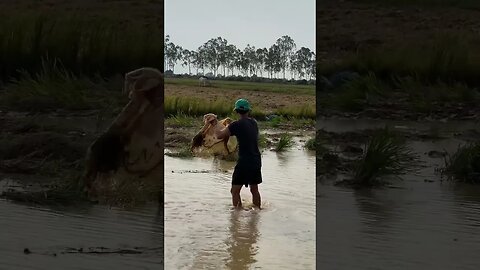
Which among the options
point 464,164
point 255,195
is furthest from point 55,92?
point 464,164

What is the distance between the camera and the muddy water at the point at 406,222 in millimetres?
4473

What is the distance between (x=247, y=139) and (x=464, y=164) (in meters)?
2.18

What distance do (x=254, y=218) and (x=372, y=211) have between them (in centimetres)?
186

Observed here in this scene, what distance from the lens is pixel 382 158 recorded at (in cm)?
469

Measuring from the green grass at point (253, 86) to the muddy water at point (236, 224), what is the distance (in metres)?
8.31

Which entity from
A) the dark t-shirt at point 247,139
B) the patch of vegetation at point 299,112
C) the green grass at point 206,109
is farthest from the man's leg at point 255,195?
the patch of vegetation at point 299,112

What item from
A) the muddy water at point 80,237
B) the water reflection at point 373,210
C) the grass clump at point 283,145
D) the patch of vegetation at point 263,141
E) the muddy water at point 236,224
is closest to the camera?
the muddy water at point 80,237

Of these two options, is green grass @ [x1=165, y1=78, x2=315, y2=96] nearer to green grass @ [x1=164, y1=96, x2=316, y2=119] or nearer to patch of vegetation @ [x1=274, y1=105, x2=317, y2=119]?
patch of vegetation @ [x1=274, y1=105, x2=317, y2=119]

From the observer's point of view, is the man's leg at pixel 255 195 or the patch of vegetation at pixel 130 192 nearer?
the patch of vegetation at pixel 130 192

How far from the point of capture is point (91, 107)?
4730 mm

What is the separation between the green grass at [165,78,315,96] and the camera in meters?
17.7

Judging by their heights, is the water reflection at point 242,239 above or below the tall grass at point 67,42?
below

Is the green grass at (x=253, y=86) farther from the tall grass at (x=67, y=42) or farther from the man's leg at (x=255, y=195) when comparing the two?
the tall grass at (x=67, y=42)

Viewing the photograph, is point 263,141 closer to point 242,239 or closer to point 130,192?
point 242,239
